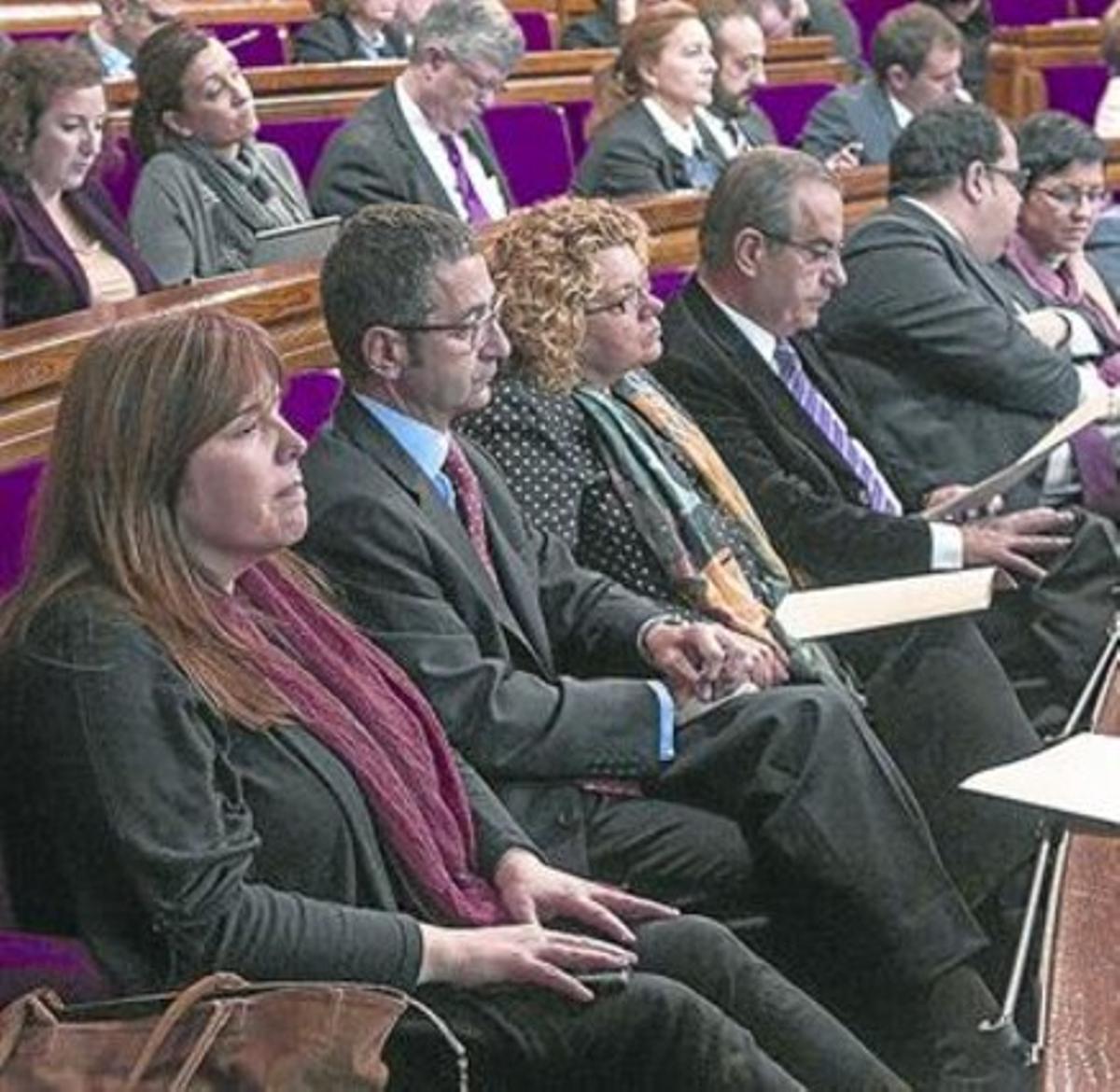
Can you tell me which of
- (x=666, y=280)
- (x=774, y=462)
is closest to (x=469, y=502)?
(x=774, y=462)

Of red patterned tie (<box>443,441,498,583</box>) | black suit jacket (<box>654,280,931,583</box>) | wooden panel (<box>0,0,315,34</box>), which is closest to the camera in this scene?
red patterned tie (<box>443,441,498,583</box>)

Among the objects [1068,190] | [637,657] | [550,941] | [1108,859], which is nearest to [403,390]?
[637,657]

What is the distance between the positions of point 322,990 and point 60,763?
235 millimetres

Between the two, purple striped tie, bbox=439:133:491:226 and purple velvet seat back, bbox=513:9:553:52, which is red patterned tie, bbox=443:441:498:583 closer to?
purple striped tie, bbox=439:133:491:226

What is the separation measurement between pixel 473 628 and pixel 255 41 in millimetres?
3010

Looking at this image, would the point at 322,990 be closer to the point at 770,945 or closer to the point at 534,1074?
the point at 534,1074

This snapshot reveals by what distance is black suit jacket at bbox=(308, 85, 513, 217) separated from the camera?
3.49 metres

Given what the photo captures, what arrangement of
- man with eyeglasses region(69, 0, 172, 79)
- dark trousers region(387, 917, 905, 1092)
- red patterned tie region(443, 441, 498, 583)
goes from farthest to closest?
man with eyeglasses region(69, 0, 172, 79), red patterned tie region(443, 441, 498, 583), dark trousers region(387, 917, 905, 1092)

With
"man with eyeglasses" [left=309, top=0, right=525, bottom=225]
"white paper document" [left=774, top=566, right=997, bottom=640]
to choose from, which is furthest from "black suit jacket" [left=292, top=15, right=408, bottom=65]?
"white paper document" [left=774, top=566, right=997, bottom=640]

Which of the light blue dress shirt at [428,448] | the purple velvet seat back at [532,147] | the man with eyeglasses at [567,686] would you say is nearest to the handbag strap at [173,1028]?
the man with eyeglasses at [567,686]

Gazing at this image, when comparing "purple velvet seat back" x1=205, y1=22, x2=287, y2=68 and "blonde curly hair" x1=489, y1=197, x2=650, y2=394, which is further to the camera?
"purple velvet seat back" x1=205, y1=22, x2=287, y2=68

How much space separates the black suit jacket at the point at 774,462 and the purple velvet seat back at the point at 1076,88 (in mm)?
2991

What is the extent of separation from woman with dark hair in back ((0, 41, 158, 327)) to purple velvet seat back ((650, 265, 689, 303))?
1.96 feet

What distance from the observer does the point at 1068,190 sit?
3.20 metres
